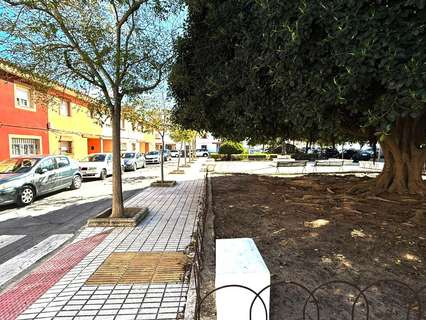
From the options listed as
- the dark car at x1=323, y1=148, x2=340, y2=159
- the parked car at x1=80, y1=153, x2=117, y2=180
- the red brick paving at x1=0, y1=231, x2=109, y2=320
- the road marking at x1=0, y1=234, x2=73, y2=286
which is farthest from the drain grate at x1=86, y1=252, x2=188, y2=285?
the dark car at x1=323, y1=148, x2=340, y2=159

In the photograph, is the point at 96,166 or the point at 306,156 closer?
the point at 96,166

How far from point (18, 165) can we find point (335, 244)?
33.8 feet

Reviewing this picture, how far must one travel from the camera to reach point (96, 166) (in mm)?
15531

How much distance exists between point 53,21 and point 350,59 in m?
5.67

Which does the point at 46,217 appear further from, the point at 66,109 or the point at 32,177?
the point at 66,109

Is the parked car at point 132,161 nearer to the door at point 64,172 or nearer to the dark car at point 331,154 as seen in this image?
the door at point 64,172

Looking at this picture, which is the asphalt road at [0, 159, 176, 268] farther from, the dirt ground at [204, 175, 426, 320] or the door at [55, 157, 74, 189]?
the dirt ground at [204, 175, 426, 320]

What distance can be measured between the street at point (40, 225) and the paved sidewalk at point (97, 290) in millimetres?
446

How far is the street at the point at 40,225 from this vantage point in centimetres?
453

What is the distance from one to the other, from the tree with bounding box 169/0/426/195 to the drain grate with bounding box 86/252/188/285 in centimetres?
279

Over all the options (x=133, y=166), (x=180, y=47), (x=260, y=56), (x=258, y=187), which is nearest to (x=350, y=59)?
(x=260, y=56)

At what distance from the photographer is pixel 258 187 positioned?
31.6 feet

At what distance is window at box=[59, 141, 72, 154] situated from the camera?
776 inches

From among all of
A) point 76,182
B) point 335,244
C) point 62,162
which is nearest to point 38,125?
point 76,182
